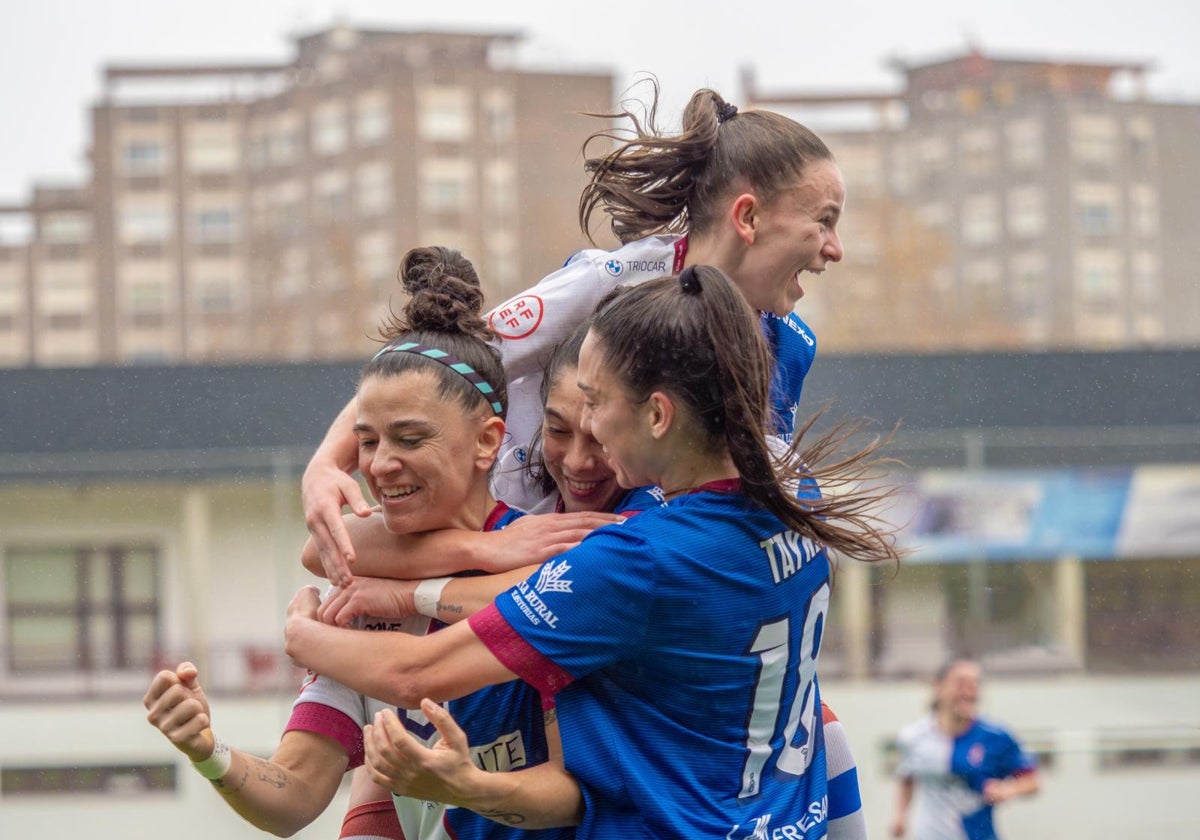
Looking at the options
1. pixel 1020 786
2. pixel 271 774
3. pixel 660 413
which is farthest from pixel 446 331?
pixel 1020 786

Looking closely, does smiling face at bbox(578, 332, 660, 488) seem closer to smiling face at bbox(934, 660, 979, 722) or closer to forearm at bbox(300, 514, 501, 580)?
forearm at bbox(300, 514, 501, 580)

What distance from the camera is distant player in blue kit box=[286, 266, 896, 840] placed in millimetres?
1680

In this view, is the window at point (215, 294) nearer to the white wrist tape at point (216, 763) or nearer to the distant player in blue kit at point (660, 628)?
the white wrist tape at point (216, 763)

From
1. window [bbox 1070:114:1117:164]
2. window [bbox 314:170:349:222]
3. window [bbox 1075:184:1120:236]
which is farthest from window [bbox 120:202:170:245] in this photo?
window [bbox 1075:184:1120:236]

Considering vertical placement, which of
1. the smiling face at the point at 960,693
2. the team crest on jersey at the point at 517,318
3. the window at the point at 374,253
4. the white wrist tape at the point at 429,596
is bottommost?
the smiling face at the point at 960,693

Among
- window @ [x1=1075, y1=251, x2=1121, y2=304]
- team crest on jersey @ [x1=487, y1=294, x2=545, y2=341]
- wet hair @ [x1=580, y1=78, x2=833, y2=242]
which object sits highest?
window @ [x1=1075, y1=251, x2=1121, y2=304]

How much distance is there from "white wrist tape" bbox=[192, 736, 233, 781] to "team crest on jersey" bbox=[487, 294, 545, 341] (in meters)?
0.66

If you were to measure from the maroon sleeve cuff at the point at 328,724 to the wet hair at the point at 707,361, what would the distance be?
0.62 m

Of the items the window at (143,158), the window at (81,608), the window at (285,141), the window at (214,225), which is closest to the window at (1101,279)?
the window at (285,141)

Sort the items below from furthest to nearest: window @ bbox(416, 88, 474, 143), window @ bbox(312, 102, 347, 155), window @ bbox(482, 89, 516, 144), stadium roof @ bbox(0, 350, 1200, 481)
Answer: window @ bbox(482, 89, 516, 144) → window @ bbox(312, 102, 347, 155) → window @ bbox(416, 88, 474, 143) → stadium roof @ bbox(0, 350, 1200, 481)

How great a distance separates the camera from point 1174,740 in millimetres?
9281

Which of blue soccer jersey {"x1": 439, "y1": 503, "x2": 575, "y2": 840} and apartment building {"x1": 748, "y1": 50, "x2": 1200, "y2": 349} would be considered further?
apartment building {"x1": 748, "y1": 50, "x2": 1200, "y2": 349}

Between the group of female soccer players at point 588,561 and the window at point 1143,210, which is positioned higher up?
the window at point 1143,210

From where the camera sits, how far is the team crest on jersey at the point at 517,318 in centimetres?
212
